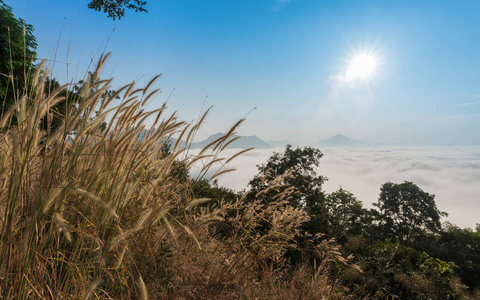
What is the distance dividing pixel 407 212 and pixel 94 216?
31942 millimetres

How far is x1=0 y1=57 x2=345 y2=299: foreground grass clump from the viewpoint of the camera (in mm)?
1265

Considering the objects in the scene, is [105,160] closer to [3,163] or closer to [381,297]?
[3,163]

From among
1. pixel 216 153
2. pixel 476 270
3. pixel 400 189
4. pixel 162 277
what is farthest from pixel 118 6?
pixel 400 189

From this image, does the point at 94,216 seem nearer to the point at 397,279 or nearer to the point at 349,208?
the point at 397,279

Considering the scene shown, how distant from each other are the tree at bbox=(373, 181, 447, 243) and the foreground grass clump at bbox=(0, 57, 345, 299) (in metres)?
28.4

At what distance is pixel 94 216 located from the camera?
1660 millimetres

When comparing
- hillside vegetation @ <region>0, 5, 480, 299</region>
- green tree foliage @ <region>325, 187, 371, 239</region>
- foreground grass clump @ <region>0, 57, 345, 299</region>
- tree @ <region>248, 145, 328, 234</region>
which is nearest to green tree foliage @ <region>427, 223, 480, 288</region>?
green tree foliage @ <region>325, 187, 371, 239</region>

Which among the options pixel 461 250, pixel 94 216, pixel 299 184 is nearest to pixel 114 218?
pixel 94 216

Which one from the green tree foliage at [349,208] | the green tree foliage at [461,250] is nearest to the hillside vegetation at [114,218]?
the green tree foliage at [461,250]

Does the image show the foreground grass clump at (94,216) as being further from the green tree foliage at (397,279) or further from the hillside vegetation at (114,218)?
the green tree foliage at (397,279)

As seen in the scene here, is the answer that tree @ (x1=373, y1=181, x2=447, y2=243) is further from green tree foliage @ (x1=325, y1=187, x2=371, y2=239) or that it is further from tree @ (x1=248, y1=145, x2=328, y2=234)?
tree @ (x1=248, y1=145, x2=328, y2=234)

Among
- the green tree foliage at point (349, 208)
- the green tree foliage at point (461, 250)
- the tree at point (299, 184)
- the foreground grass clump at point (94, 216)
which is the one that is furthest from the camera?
the green tree foliage at point (349, 208)

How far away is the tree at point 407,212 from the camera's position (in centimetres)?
2614

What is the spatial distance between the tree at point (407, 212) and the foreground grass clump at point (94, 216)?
28.4 meters
